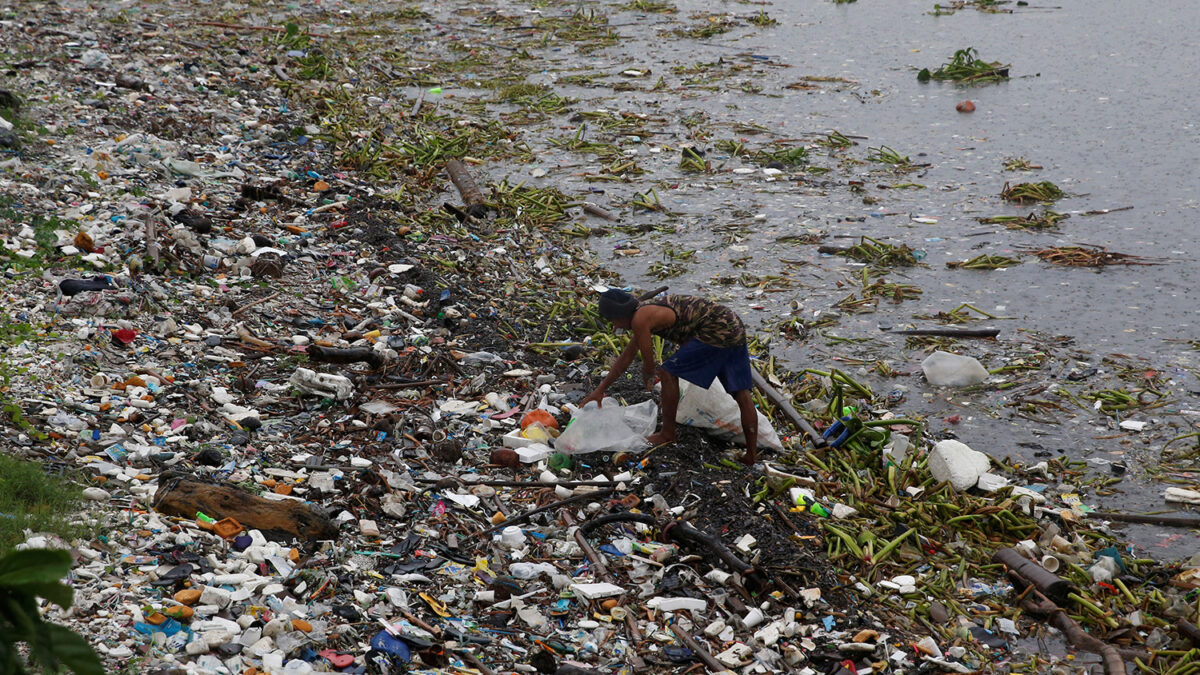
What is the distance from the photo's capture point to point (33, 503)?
3.52 metres

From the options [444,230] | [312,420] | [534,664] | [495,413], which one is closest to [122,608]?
[534,664]

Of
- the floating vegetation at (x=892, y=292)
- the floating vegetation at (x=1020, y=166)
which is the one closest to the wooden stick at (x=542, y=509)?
the floating vegetation at (x=892, y=292)

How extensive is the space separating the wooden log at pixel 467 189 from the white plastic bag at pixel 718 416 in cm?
346

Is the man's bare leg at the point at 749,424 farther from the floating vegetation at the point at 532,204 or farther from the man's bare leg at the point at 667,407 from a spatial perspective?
the floating vegetation at the point at 532,204

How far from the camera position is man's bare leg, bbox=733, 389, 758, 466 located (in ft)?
15.6

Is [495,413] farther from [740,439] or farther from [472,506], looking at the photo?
[740,439]

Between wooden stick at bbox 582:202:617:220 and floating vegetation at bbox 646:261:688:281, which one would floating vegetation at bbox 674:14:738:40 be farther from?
floating vegetation at bbox 646:261:688:281

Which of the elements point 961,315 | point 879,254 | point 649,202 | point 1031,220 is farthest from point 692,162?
point 961,315

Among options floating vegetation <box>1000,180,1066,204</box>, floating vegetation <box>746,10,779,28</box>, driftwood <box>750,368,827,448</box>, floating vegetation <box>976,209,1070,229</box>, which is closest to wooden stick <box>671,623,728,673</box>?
driftwood <box>750,368,827,448</box>

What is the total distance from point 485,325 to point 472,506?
6.55 feet

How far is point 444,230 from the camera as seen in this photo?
761 centimetres

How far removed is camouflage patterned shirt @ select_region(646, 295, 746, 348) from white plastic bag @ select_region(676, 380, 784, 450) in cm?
34

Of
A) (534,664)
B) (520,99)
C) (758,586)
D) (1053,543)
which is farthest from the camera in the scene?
(520,99)

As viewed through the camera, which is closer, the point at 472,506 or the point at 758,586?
the point at 758,586
